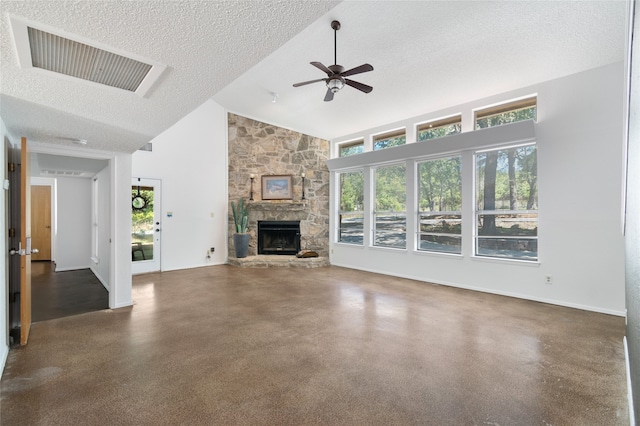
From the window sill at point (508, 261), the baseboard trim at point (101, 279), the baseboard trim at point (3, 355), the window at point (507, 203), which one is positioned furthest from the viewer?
the baseboard trim at point (101, 279)

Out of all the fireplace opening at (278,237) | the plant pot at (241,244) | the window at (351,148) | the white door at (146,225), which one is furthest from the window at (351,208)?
the white door at (146,225)

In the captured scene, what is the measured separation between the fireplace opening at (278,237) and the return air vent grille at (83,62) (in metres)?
5.69

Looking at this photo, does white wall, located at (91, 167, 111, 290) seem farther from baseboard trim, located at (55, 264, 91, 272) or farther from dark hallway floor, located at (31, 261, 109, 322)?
baseboard trim, located at (55, 264, 91, 272)

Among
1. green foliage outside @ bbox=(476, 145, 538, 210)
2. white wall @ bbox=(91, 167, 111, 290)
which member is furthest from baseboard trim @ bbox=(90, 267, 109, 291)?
green foliage outside @ bbox=(476, 145, 538, 210)

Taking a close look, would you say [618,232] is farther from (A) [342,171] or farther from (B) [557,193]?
(A) [342,171]

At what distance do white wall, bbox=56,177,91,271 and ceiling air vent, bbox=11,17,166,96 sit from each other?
20.3 feet

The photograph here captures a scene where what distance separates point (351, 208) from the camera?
7207 mm

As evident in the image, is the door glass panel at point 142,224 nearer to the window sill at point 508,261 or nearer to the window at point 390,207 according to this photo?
the window at point 390,207

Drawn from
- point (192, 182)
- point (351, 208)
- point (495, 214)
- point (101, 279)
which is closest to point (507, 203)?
point (495, 214)

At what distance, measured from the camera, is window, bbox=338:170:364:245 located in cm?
697

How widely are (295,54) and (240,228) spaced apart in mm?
4227

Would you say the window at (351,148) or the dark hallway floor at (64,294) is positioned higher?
the window at (351,148)

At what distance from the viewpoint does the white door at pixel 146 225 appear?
611 cm

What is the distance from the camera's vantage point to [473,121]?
5.08 meters
